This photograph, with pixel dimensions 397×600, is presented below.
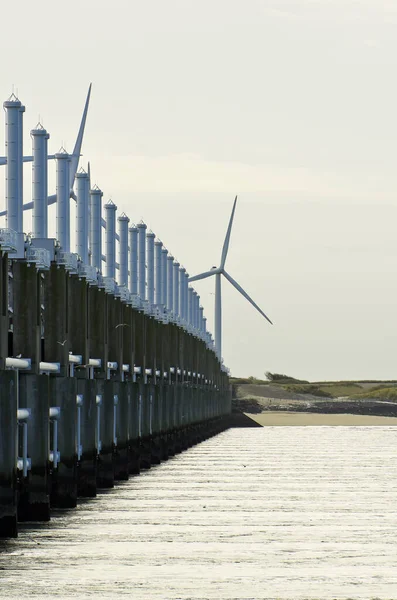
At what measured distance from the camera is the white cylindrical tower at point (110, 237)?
5047 centimetres

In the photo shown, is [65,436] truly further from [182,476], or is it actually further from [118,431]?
[182,476]

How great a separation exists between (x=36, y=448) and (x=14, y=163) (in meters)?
6.85

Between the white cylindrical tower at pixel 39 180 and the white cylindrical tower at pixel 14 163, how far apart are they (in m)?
2.17

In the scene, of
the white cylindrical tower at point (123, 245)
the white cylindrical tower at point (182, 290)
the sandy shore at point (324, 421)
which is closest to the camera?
the white cylindrical tower at point (123, 245)

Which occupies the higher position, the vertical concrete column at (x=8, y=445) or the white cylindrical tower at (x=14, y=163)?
the white cylindrical tower at (x=14, y=163)

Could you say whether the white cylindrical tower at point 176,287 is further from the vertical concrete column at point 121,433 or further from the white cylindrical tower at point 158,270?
the vertical concrete column at point 121,433

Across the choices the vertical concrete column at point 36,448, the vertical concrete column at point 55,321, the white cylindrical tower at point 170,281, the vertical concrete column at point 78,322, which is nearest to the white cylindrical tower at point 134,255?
the white cylindrical tower at point 170,281

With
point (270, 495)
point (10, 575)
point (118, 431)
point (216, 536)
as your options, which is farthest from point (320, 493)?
point (10, 575)

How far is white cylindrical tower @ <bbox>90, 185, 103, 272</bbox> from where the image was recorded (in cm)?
4369

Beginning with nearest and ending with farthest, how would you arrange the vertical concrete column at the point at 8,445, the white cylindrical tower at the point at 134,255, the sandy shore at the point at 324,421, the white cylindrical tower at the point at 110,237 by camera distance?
1. the vertical concrete column at the point at 8,445
2. the white cylindrical tower at the point at 110,237
3. the white cylindrical tower at the point at 134,255
4. the sandy shore at the point at 324,421

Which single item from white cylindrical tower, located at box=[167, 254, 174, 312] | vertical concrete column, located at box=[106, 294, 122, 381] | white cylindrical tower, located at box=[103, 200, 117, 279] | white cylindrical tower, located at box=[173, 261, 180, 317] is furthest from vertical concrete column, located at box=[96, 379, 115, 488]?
white cylindrical tower, located at box=[173, 261, 180, 317]

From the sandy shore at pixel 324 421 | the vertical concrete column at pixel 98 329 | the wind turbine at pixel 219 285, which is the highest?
the wind turbine at pixel 219 285

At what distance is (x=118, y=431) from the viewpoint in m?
39.1

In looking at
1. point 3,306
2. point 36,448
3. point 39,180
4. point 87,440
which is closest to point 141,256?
point 39,180
